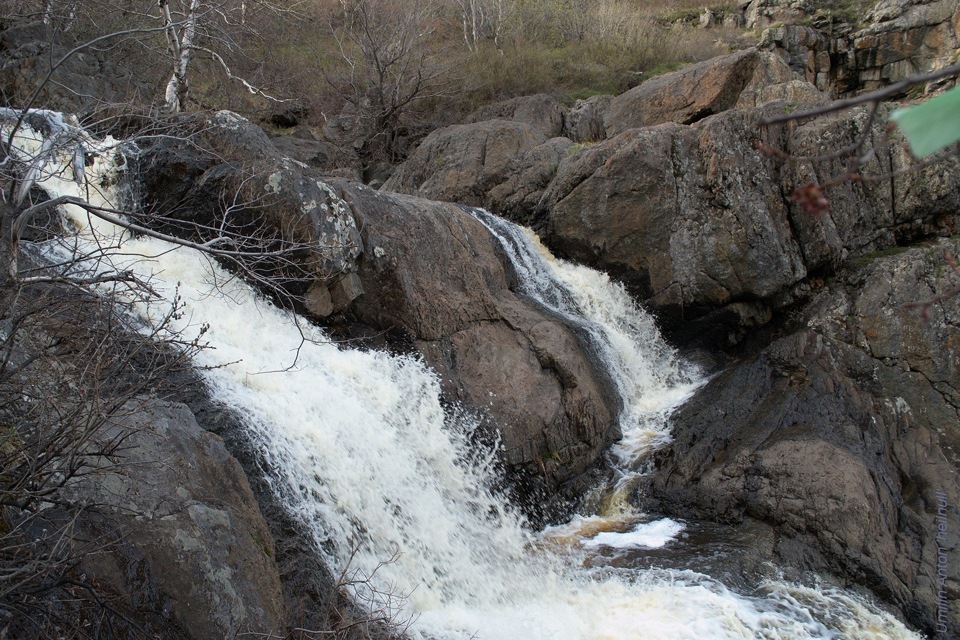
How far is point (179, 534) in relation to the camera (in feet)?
13.1

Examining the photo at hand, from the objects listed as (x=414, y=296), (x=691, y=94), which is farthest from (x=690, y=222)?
(x=691, y=94)

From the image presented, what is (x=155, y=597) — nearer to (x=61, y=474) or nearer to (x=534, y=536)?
(x=61, y=474)

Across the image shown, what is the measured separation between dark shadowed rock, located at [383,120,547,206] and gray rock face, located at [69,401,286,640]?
9845mm

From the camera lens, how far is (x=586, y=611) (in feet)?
19.8

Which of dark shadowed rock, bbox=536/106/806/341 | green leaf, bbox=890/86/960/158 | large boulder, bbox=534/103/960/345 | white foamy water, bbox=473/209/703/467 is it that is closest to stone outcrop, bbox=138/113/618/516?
white foamy water, bbox=473/209/703/467

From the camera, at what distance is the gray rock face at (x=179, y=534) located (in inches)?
146

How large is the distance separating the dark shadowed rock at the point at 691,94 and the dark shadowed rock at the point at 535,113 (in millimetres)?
2332

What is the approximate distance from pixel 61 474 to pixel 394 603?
8.78ft

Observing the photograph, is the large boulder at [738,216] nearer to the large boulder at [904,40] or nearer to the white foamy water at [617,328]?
the white foamy water at [617,328]

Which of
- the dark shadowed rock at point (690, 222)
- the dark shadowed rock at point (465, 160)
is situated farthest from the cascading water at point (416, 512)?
the dark shadowed rock at point (465, 160)

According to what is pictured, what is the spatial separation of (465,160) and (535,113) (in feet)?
13.8

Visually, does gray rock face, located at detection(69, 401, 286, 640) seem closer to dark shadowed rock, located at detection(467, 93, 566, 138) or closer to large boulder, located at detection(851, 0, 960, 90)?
dark shadowed rock, located at detection(467, 93, 566, 138)

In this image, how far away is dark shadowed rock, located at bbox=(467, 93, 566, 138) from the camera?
17.5 metres

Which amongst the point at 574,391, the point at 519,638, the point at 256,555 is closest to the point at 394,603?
the point at 519,638
